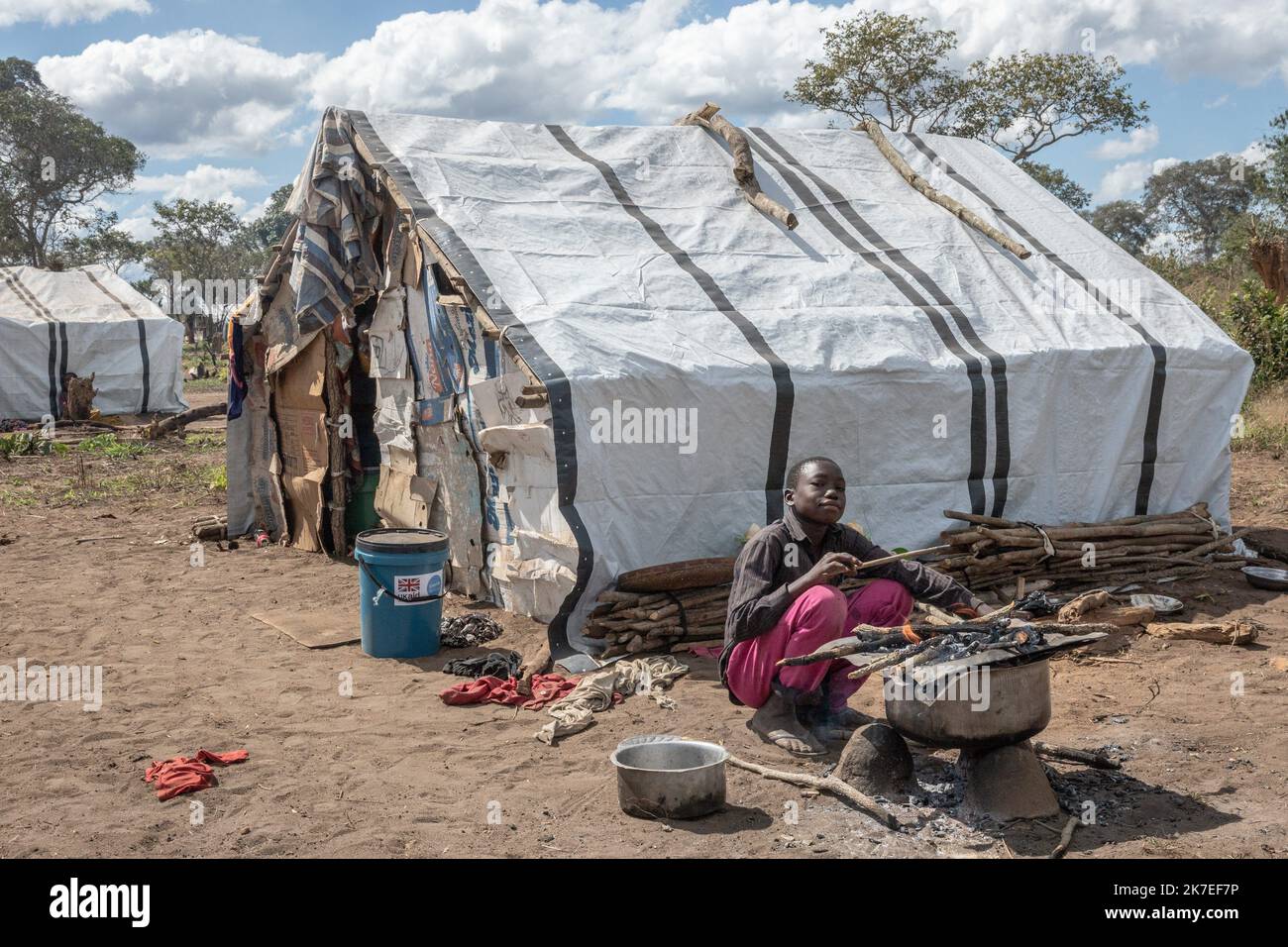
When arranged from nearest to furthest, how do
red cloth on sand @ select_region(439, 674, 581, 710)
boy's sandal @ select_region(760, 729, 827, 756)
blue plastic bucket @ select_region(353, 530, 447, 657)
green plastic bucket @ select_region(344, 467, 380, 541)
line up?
boy's sandal @ select_region(760, 729, 827, 756)
red cloth on sand @ select_region(439, 674, 581, 710)
blue plastic bucket @ select_region(353, 530, 447, 657)
green plastic bucket @ select_region(344, 467, 380, 541)

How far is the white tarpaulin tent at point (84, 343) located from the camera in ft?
64.0

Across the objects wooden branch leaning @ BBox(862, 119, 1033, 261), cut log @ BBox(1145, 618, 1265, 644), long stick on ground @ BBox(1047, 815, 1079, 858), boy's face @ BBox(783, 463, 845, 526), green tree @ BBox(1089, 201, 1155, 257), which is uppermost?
green tree @ BBox(1089, 201, 1155, 257)

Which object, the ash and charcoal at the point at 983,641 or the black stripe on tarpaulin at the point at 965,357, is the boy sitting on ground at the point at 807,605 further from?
the black stripe on tarpaulin at the point at 965,357

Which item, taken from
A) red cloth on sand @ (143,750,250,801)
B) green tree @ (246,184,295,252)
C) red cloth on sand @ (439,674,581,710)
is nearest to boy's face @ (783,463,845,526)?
red cloth on sand @ (439,674,581,710)

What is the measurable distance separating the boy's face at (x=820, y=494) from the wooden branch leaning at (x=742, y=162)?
3.93 meters

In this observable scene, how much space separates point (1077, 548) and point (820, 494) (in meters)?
3.37

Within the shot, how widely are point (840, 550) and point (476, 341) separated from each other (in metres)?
3.10

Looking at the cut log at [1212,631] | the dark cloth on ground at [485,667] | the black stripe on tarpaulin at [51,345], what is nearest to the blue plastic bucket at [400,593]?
the dark cloth on ground at [485,667]

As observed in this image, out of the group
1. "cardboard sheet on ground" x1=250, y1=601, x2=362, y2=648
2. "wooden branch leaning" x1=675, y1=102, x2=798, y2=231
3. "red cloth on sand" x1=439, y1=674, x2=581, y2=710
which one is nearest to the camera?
"red cloth on sand" x1=439, y1=674, x2=581, y2=710

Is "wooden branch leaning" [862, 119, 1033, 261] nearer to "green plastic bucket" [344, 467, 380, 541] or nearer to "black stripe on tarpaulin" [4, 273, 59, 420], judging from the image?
"green plastic bucket" [344, 467, 380, 541]

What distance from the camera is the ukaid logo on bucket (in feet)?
19.8

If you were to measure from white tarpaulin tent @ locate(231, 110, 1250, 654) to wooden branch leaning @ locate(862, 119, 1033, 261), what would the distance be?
0.31 feet

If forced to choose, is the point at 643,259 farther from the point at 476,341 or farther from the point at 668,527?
the point at 668,527

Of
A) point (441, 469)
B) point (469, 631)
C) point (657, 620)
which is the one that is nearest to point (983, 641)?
point (657, 620)
